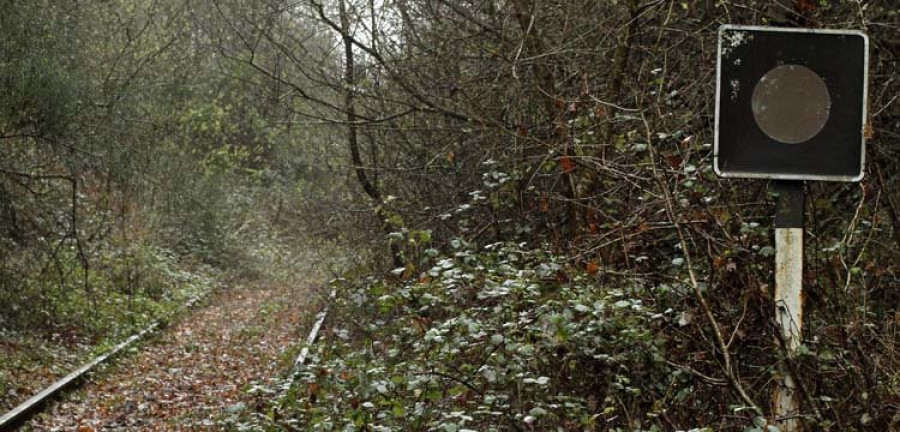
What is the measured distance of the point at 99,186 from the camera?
658 inches

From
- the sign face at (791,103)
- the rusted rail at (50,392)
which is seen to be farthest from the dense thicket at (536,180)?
the rusted rail at (50,392)

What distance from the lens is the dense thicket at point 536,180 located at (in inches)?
214

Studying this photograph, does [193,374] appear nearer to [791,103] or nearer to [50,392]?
[50,392]

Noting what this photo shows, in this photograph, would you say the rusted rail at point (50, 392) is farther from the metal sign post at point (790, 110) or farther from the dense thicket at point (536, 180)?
the metal sign post at point (790, 110)

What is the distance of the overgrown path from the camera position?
10953 mm

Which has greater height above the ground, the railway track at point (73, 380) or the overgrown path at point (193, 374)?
the railway track at point (73, 380)

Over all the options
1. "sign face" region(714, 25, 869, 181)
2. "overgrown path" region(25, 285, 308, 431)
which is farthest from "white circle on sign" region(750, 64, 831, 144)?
"overgrown path" region(25, 285, 308, 431)

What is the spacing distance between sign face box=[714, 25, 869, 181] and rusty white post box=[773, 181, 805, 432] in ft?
0.53

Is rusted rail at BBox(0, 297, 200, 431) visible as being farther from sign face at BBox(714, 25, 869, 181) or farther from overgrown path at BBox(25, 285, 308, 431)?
sign face at BBox(714, 25, 869, 181)

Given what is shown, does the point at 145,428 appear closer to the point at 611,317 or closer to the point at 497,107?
the point at 497,107

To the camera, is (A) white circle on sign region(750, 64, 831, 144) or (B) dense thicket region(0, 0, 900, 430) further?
(B) dense thicket region(0, 0, 900, 430)

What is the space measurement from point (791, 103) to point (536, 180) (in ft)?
20.4

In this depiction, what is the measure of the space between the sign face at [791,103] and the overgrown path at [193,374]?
3859 mm

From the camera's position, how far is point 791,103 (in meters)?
4.42
